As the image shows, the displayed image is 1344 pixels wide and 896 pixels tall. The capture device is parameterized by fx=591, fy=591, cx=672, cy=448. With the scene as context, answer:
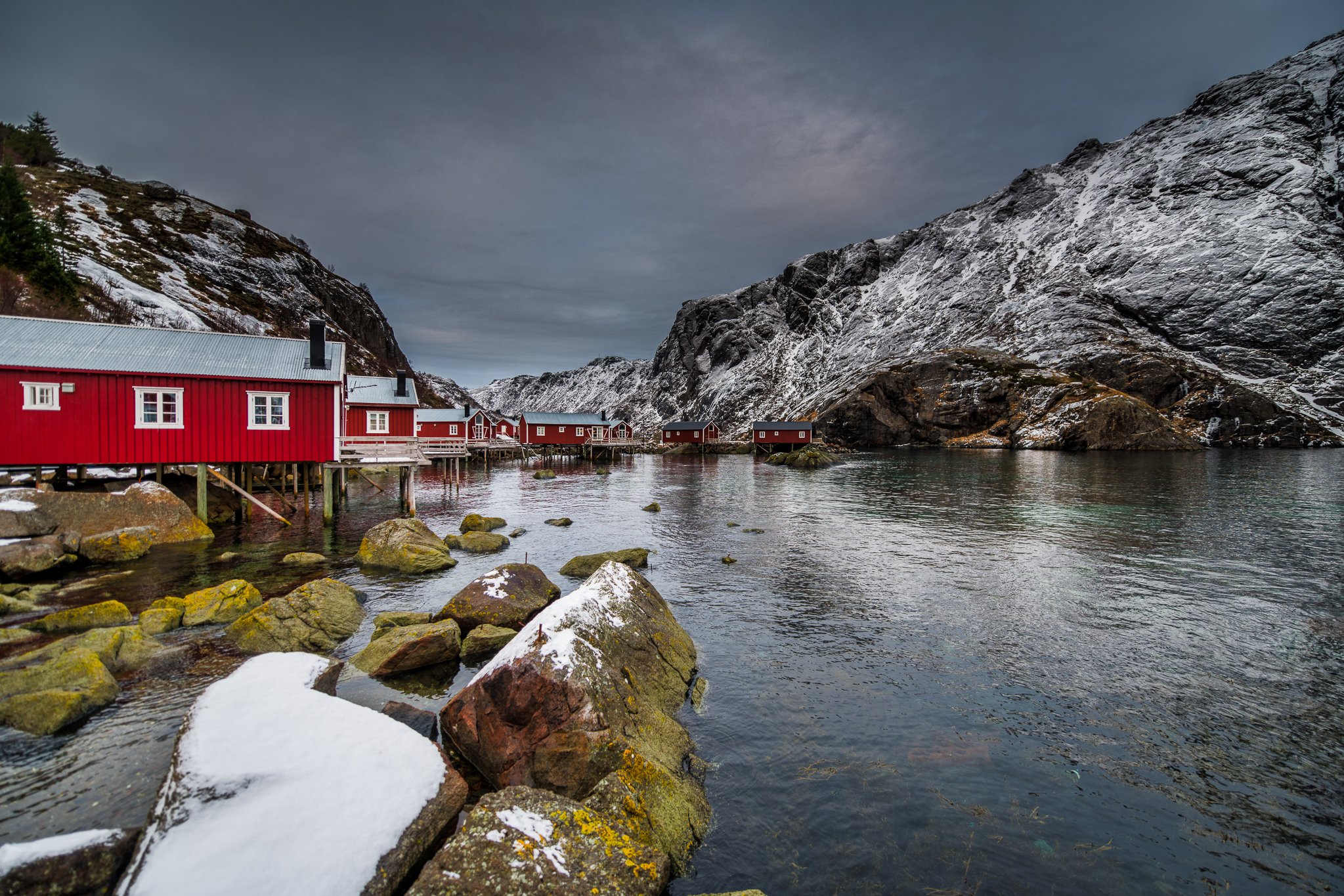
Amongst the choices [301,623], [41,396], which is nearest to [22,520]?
[41,396]

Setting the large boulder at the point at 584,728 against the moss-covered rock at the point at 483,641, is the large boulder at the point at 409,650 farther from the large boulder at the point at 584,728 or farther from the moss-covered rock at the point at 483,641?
the large boulder at the point at 584,728

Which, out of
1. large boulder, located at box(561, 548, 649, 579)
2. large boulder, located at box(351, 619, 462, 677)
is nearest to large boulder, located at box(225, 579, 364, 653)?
large boulder, located at box(351, 619, 462, 677)

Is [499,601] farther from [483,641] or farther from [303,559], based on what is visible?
[303,559]

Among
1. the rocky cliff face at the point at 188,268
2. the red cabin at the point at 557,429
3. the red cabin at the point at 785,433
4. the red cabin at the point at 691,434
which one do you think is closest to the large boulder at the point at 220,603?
the rocky cliff face at the point at 188,268

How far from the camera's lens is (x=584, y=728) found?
7.76 m

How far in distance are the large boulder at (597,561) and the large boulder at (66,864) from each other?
14.2m

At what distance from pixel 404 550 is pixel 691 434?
357 feet

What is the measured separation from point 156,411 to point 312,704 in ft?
87.7

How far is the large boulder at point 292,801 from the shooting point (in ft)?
16.9

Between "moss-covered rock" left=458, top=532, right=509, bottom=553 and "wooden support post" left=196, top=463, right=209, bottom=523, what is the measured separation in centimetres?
1221

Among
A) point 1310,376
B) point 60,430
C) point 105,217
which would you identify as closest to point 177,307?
point 105,217

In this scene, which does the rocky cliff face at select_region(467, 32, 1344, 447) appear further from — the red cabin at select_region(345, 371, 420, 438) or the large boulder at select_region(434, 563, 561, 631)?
the large boulder at select_region(434, 563, 561, 631)

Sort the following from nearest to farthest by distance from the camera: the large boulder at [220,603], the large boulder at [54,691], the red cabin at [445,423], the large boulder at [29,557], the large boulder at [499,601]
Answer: the large boulder at [54,691], the large boulder at [499,601], the large boulder at [220,603], the large boulder at [29,557], the red cabin at [445,423]

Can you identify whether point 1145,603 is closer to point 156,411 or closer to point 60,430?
point 156,411
